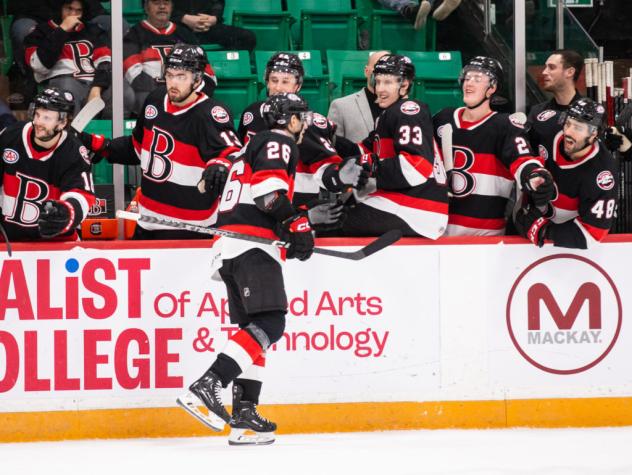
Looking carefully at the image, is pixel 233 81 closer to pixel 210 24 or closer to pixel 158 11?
pixel 210 24

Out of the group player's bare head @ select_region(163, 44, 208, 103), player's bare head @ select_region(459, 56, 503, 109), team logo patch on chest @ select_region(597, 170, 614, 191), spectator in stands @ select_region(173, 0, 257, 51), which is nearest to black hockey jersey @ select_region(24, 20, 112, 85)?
spectator in stands @ select_region(173, 0, 257, 51)

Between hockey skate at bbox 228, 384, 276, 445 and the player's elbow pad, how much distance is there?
0.64 m

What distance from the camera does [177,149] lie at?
475 centimetres

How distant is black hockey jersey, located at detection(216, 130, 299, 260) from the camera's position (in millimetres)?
4145

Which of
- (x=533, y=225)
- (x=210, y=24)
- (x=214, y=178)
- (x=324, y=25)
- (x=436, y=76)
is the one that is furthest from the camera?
(x=324, y=25)

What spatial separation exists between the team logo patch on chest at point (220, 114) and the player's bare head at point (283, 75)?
0.70ft

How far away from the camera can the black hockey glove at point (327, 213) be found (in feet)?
15.3

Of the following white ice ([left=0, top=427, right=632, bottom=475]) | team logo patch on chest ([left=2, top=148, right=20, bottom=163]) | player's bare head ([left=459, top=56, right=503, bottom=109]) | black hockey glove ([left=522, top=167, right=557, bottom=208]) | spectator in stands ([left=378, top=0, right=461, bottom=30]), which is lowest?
white ice ([left=0, top=427, right=632, bottom=475])

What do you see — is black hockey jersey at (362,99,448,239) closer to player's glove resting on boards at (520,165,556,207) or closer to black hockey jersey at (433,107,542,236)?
black hockey jersey at (433,107,542,236)

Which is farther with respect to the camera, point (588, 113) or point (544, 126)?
point (544, 126)

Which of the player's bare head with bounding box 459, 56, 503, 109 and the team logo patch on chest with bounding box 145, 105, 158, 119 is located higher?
the player's bare head with bounding box 459, 56, 503, 109

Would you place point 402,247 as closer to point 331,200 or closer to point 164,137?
point 331,200

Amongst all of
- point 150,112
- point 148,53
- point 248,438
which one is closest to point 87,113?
point 150,112

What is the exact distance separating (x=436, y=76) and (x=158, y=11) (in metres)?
1.29
